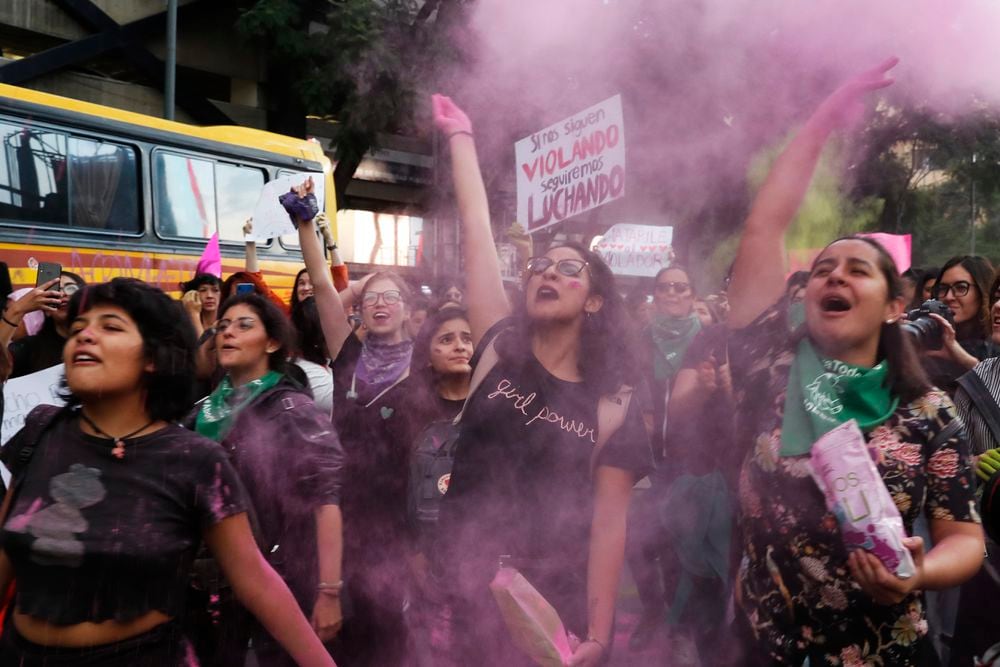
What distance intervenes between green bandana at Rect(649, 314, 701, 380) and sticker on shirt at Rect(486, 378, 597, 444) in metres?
2.82

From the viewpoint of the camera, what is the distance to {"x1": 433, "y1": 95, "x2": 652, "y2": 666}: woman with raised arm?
2.52m

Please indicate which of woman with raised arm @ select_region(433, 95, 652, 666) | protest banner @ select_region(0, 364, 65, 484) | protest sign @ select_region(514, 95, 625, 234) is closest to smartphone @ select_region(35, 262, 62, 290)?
protest banner @ select_region(0, 364, 65, 484)

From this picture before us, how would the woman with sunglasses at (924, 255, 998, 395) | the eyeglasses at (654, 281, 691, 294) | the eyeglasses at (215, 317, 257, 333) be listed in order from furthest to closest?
the eyeglasses at (654, 281, 691, 294) < the woman with sunglasses at (924, 255, 998, 395) < the eyeglasses at (215, 317, 257, 333)

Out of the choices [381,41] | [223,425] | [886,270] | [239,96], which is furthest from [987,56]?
[239,96]

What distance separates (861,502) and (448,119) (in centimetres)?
166

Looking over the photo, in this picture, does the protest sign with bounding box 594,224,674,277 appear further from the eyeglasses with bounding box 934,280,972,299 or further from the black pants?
the black pants

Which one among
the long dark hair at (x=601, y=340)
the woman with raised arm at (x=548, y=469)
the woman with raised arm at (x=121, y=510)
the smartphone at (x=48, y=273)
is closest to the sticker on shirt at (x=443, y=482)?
the woman with raised arm at (x=548, y=469)

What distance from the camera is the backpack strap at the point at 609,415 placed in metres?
2.57

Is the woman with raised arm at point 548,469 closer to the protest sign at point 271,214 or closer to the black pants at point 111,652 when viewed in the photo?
the black pants at point 111,652

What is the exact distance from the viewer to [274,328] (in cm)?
326

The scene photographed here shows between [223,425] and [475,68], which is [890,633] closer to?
[223,425]

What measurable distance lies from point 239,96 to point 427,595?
1498 centimetres

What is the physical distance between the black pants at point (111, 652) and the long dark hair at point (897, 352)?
175cm

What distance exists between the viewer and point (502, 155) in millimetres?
6324
